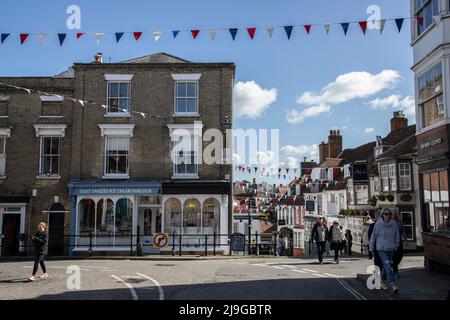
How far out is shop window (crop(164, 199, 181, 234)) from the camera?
2270 cm

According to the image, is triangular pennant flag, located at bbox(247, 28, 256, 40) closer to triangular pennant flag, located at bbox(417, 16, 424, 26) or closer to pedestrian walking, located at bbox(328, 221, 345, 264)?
triangular pennant flag, located at bbox(417, 16, 424, 26)

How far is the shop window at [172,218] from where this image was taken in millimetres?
22703

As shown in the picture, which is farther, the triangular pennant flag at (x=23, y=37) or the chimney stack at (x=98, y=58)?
the chimney stack at (x=98, y=58)

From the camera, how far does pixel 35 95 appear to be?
2345 centimetres

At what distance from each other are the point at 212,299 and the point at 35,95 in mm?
18114

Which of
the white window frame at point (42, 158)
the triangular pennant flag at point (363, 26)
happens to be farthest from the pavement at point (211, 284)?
the white window frame at point (42, 158)

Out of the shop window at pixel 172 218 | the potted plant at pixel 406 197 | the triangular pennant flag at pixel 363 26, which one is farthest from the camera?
the potted plant at pixel 406 197

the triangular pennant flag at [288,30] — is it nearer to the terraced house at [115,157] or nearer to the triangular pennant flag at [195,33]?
the triangular pennant flag at [195,33]

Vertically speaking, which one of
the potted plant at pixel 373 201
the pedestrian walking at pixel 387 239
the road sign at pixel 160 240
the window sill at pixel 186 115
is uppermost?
the window sill at pixel 186 115

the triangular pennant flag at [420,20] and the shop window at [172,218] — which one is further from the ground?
the triangular pennant flag at [420,20]

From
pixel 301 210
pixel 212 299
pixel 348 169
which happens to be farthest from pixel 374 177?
pixel 212 299

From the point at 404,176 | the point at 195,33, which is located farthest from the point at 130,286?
the point at 404,176

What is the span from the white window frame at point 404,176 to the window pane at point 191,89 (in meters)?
14.4
